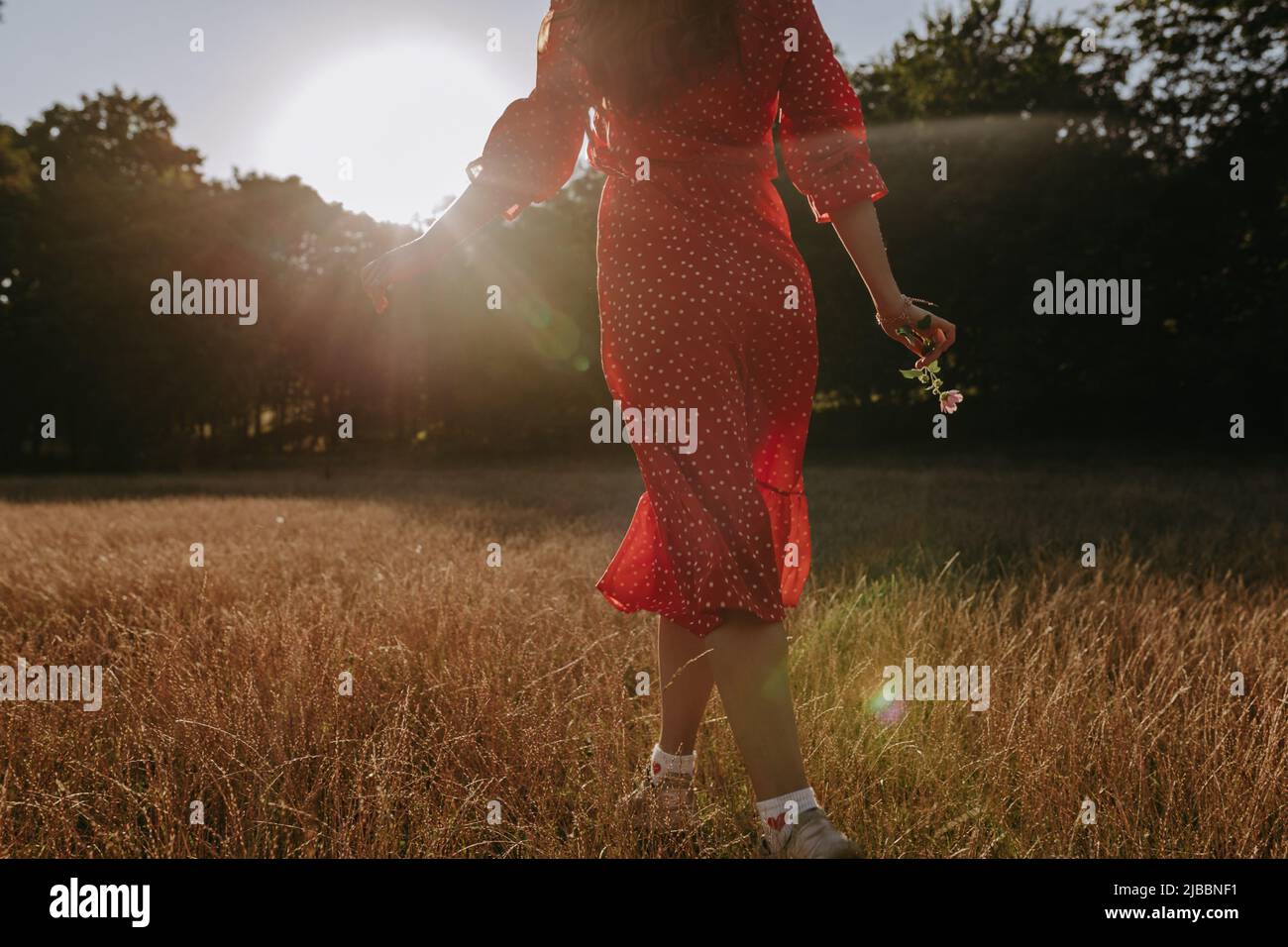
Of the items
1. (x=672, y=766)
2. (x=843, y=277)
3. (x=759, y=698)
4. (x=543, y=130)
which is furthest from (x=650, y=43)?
(x=843, y=277)

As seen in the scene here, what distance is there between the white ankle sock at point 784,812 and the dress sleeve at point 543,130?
1.55 meters

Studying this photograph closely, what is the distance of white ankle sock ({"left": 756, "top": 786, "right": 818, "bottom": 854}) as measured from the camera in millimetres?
1729

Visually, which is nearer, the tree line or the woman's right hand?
the woman's right hand

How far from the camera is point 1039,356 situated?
18391 mm

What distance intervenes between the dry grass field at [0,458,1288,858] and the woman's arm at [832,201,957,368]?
1.15 m

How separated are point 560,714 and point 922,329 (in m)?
1.53

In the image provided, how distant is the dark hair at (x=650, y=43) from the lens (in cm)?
192

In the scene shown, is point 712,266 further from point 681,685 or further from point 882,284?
point 681,685

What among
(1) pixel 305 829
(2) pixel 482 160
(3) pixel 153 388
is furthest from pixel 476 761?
(3) pixel 153 388

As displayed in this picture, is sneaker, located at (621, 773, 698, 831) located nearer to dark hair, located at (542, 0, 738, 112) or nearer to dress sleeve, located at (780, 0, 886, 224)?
dress sleeve, located at (780, 0, 886, 224)

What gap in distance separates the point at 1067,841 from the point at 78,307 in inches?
1083

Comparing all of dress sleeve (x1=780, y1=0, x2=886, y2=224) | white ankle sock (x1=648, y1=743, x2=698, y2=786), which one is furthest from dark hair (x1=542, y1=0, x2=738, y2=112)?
white ankle sock (x1=648, y1=743, x2=698, y2=786)

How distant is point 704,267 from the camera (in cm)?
196

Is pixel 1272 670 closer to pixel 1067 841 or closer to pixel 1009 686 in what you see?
pixel 1009 686
